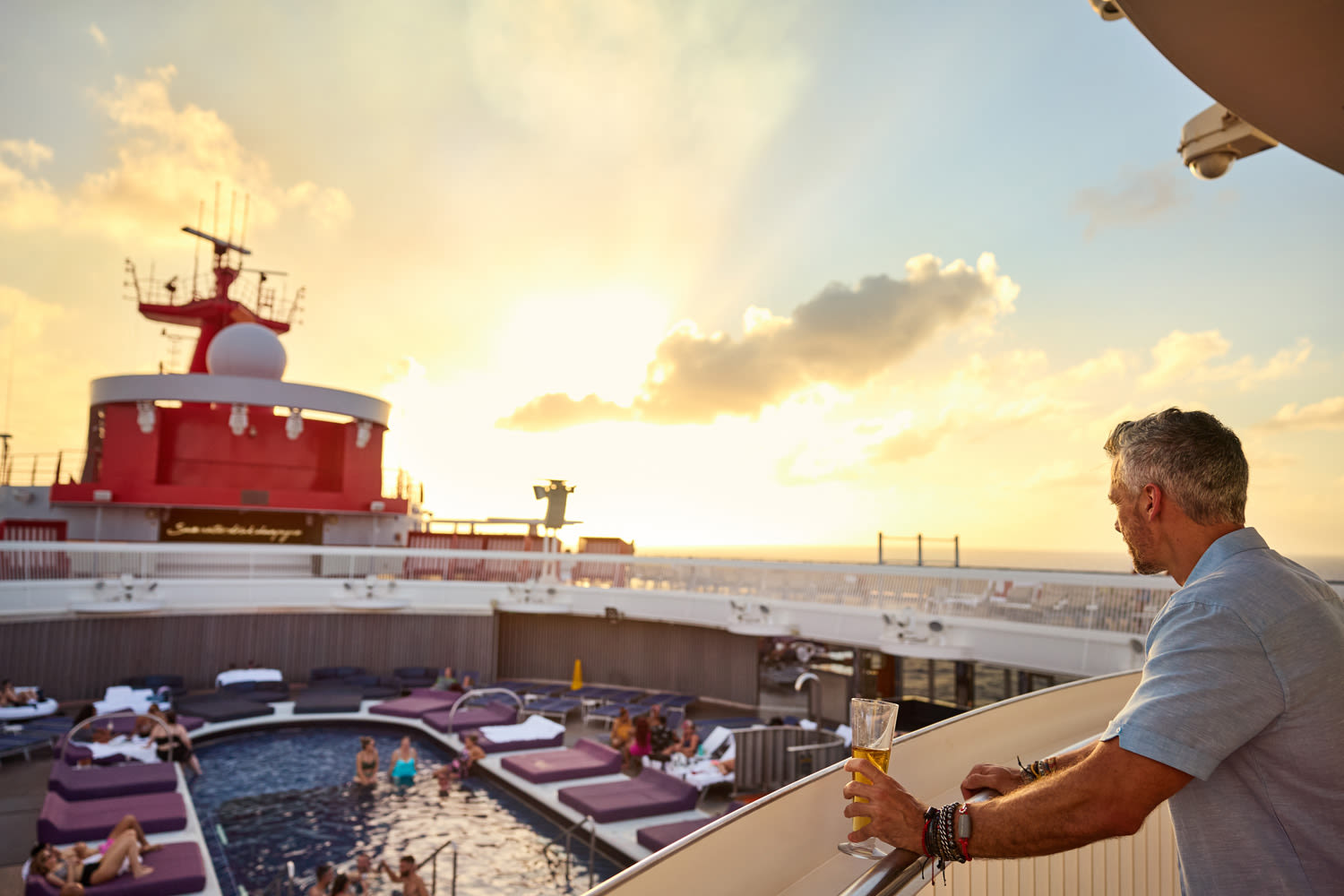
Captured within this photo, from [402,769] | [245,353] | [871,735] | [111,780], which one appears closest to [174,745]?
[111,780]

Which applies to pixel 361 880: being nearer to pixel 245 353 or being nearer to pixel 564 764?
pixel 564 764

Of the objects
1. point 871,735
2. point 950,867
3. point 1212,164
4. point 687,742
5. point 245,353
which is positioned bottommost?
point 687,742

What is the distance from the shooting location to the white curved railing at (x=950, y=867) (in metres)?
1.33

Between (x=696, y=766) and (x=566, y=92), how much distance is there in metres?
13.2

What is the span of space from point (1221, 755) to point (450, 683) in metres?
19.3

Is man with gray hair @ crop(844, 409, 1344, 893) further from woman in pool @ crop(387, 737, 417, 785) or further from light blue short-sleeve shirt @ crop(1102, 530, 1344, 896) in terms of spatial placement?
woman in pool @ crop(387, 737, 417, 785)

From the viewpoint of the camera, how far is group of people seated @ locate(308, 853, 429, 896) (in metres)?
7.39

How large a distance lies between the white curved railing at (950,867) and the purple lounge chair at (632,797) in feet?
27.4

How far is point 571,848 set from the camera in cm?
987

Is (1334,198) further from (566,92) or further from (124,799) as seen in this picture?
(124,799)

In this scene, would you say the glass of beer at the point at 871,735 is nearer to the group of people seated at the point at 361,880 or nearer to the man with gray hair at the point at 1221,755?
the man with gray hair at the point at 1221,755

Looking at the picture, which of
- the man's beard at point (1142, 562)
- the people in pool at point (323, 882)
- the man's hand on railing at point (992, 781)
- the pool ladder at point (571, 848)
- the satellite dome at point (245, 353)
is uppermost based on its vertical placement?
the satellite dome at point (245, 353)

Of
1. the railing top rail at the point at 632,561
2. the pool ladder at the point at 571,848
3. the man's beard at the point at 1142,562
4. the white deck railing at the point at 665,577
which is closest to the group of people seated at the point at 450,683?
the white deck railing at the point at 665,577

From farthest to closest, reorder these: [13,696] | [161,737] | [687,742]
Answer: [13,696], [687,742], [161,737]
